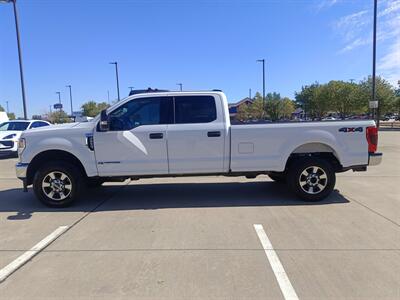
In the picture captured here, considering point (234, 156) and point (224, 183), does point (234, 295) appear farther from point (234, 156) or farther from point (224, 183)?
point (224, 183)

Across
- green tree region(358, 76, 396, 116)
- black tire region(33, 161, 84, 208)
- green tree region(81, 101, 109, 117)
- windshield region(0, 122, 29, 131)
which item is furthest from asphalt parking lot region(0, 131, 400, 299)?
green tree region(81, 101, 109, 117)

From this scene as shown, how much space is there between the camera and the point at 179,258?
4.29 m

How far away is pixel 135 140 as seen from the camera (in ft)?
21.5

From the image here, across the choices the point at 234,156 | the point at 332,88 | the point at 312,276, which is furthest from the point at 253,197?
the point at 332,88

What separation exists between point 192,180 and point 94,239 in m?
4.47

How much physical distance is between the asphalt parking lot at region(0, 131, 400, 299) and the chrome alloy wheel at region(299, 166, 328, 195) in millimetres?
347

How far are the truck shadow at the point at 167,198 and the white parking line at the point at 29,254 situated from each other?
1192mm

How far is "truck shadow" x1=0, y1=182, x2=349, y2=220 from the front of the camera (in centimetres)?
671

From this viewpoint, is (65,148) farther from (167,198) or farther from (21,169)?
(167,198)

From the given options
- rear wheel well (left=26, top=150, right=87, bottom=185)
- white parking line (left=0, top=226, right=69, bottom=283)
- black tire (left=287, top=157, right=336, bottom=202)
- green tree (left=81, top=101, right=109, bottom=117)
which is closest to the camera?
white parking line (left=0, top=226, right=69, bottom=283)

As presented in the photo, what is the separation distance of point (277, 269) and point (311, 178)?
3.24 metres

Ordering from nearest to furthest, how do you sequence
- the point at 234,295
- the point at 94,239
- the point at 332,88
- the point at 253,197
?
1. the point at 234,295
2. the point at 94,239
3. the point at 253,197
4. the point at 332,88

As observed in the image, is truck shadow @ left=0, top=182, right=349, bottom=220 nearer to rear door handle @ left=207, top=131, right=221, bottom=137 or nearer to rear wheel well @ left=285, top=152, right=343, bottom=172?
rear wheel well @ left=285, top=152, right=343, bottom=172

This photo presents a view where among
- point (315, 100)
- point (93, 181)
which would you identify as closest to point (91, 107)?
point (315, 100)
